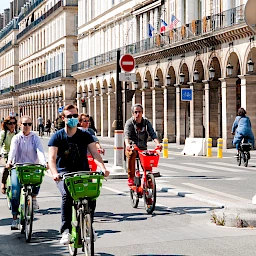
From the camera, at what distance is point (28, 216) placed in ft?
33.1

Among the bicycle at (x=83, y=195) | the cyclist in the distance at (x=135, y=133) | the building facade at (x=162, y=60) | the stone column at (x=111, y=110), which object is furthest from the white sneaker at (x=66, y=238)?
the stone column at (x=111, y=110)

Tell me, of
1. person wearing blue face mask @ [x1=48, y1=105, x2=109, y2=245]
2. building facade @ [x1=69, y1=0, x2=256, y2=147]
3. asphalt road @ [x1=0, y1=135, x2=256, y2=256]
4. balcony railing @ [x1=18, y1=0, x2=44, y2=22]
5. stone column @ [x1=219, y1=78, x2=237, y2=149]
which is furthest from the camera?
balcony railing @ [x1=18, y1=0, x2=44, y2=22]

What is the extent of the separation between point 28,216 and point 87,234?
2.19 meters

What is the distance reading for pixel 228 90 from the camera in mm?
37625

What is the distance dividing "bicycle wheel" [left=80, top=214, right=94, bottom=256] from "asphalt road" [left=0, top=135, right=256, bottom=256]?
0.80 m

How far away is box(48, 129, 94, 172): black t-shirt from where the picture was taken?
8945 mm

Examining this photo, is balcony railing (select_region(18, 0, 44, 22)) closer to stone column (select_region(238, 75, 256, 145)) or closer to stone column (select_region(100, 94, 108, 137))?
stone column (select_region(100, 94, 108, 137))

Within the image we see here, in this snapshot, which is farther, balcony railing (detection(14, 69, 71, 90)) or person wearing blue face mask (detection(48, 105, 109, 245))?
balcony railing (detection(14, 69, 71, 90))

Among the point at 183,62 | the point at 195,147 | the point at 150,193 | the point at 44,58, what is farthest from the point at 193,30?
the point at 44,58

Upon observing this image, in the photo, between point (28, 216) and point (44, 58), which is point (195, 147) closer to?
point (28, 216)

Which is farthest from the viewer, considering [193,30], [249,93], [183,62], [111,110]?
[111,110]

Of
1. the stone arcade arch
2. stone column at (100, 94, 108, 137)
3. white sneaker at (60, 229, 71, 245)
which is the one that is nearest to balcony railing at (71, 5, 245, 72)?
the stone arcade arch

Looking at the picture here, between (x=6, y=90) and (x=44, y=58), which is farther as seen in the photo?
(x=6, y=90)

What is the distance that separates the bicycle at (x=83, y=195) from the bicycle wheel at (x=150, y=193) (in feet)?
13.2
